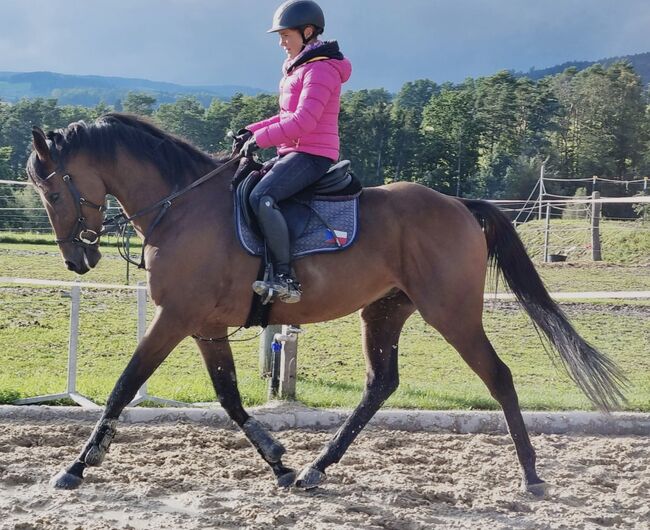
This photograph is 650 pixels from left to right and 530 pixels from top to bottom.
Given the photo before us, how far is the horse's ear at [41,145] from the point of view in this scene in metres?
4.30

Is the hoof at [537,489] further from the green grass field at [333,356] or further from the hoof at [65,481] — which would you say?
the hoof at [65,481]

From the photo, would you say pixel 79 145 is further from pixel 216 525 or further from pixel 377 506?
pixel 377 506

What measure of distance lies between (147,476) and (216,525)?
2.91 feet

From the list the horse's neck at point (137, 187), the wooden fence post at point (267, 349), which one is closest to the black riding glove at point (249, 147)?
the horse's neck at point (137, 187)

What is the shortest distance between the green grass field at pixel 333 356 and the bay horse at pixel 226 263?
1786 millimetres

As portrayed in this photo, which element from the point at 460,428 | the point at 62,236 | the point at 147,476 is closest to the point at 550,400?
the point at 460,428

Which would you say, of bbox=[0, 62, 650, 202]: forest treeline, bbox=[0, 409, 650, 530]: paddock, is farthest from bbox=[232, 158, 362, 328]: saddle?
bbox=[0, 62, 650, 202]: forest treeline

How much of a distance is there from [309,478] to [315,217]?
5.20 feet

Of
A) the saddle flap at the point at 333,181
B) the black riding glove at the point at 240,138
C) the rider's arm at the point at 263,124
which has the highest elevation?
the rider's arm at the point at 263,124

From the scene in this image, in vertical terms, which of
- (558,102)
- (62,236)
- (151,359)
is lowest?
(151,359)

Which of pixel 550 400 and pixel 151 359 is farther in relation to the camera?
pixel 550 400

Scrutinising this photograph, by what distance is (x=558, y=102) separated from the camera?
73438 mm

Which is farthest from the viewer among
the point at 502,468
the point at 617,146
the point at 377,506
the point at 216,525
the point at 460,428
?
the point at 617,146

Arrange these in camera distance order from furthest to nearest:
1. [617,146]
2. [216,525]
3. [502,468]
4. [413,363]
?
1. [617,146]
2. [413,363]
3. [502,468]
4. [216,525]
